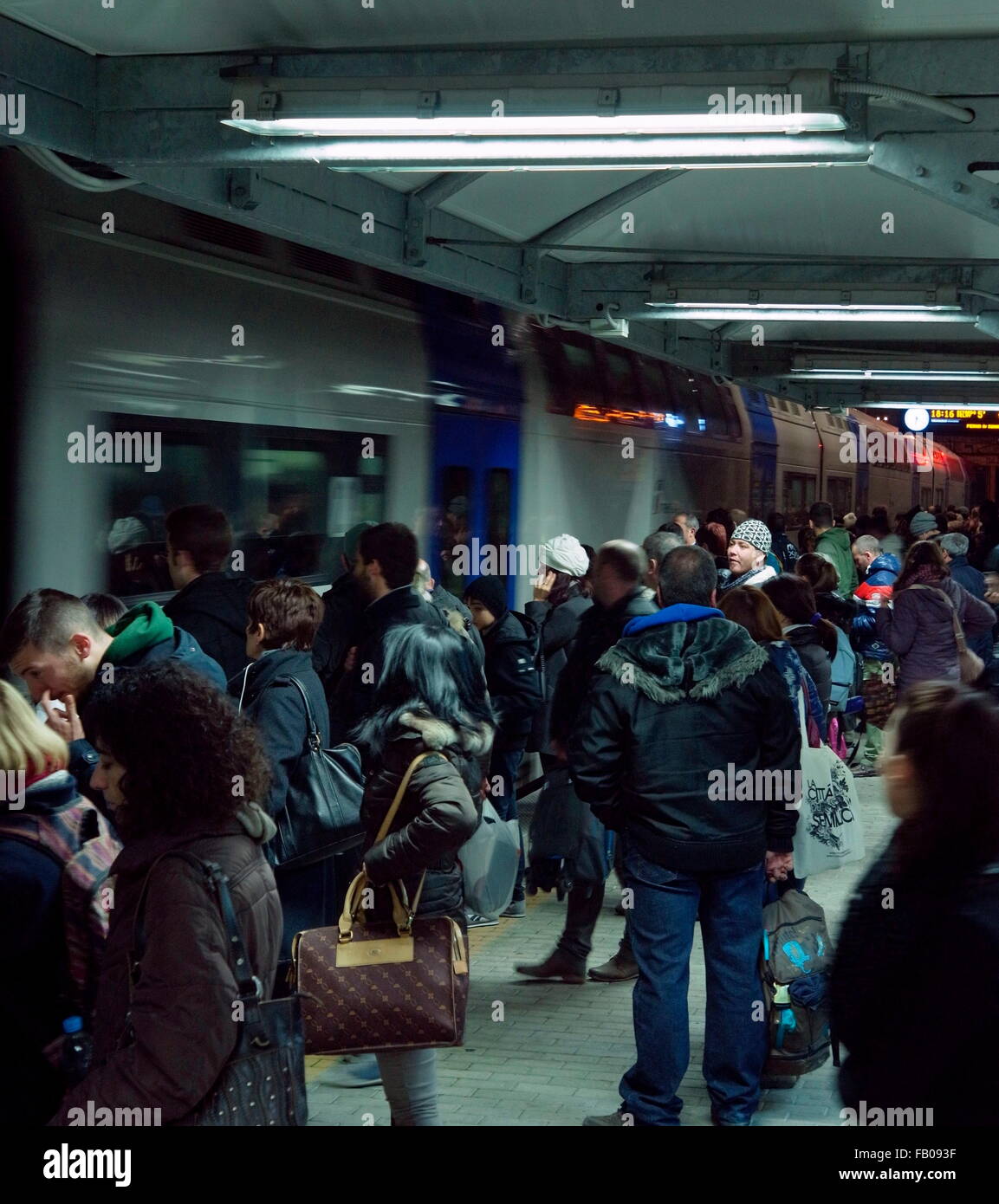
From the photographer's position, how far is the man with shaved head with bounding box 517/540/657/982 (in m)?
5.73

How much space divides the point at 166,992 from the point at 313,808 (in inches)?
72.5

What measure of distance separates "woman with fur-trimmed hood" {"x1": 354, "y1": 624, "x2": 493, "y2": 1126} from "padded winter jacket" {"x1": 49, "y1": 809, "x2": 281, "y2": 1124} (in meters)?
1.22

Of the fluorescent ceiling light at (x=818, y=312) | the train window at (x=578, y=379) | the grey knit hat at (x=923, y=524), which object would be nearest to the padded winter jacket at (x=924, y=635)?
the fluorescent ceiling light at (x=818, y=312)

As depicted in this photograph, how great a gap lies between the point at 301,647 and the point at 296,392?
3449mm

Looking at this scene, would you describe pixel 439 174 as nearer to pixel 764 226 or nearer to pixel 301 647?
pixel 764 226

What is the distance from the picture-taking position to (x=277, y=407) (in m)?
7.48

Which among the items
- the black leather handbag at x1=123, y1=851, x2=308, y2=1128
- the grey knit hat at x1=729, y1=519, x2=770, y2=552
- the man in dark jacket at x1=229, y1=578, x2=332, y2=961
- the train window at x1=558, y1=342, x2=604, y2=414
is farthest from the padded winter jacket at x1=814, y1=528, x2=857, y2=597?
the black leather handbag at x1=123, y1=851, x2=308, y2=1128

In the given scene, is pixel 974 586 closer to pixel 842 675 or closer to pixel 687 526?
pixel 842 675

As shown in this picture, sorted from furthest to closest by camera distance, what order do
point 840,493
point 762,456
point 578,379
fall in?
point 840,493, point 762,456, point 578,379

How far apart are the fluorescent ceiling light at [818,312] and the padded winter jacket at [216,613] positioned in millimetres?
5343

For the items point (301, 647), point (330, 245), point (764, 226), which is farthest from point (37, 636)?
point (764, 226)

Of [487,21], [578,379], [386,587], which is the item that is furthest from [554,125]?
[578,379]

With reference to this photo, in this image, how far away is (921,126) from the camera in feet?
17.7

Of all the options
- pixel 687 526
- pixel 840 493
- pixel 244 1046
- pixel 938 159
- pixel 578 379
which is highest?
pixel 938 159
